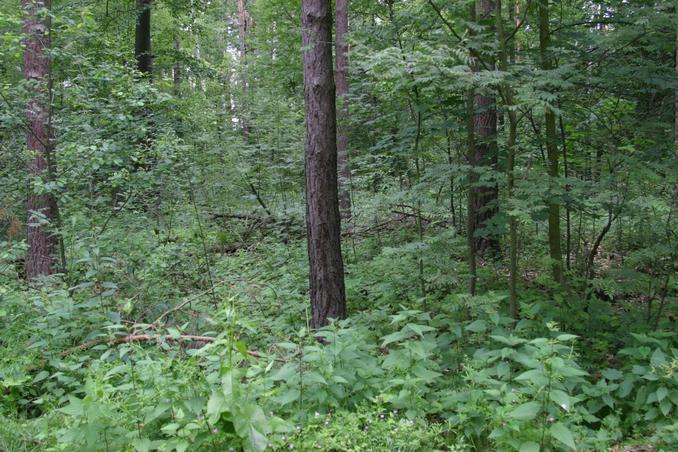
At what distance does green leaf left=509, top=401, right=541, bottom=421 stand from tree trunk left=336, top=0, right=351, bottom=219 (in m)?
6.66

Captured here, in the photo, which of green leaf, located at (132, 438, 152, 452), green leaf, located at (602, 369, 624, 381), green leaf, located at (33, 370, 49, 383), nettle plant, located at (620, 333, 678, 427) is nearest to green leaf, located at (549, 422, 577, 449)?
nettle plant, located at (620, 333, 678, 427)

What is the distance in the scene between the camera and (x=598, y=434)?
296 cm

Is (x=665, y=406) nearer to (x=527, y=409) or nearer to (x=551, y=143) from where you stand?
(x=527, y=409)

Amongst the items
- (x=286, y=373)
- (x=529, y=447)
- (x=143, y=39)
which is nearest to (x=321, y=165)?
(x=286, y=373)

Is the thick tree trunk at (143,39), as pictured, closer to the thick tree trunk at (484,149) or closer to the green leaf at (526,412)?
the thick tree trunk at (484,149)

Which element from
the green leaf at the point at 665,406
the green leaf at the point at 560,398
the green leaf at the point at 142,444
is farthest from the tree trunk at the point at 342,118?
the green leaf at the point at 142,444

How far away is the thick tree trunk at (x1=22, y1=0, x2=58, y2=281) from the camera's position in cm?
660

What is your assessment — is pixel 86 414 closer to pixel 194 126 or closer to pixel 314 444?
pixel 314 444

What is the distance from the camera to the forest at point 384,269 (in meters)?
2.89

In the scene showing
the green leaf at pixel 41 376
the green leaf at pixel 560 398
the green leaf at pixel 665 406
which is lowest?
the green leaf at pixel 665 406

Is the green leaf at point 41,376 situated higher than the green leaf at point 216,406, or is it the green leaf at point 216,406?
the green leaf at point 216,406

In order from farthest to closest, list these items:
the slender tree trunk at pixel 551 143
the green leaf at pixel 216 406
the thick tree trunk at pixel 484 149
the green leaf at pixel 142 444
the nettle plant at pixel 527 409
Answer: the thick tree trunk at pixel 484 149 < the slender tree trunk at pixel 551 143 < the nettle plant at pixel 527 409 < the green leaf at pixel 142 444 < the green leaf at pixel 216 406

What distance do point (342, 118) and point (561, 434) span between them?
747cm

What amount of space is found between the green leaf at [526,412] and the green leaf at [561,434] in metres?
0.11
